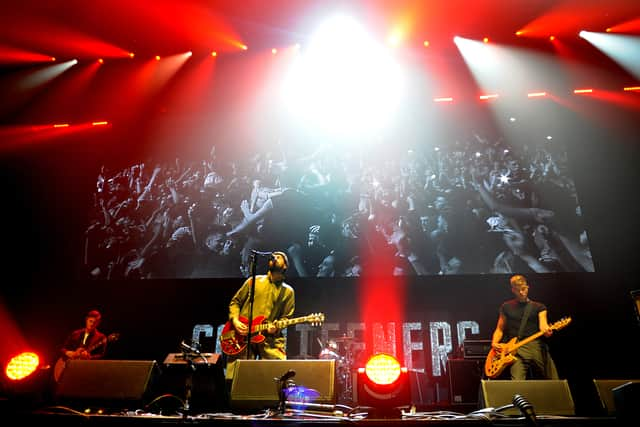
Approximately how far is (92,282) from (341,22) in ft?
17.7

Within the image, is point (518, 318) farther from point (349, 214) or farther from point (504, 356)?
point (349, 214)

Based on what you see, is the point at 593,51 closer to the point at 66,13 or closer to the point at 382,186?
the point at 382,186

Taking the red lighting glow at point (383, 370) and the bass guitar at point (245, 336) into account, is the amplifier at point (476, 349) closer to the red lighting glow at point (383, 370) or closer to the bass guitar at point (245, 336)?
the bass guitar at point (245, 336)

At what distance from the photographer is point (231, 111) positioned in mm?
7859

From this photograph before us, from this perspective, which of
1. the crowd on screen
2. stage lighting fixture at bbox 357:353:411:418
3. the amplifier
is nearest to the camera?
stage lighting fixture at bbox 357:353:411:418

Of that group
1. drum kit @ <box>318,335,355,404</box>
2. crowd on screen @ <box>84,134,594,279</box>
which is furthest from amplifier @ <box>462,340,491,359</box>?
drum kit @ <box>318,335,355,404</box>

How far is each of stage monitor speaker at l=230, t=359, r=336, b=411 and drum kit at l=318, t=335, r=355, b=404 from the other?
2862 mm

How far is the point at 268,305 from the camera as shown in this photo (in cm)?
516

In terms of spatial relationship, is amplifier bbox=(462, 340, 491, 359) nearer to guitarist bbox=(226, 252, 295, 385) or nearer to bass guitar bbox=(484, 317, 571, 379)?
bass guitar bbox=(484, 317, 571, 379)

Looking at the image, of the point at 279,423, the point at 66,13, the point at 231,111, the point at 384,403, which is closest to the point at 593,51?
the point at 231,111

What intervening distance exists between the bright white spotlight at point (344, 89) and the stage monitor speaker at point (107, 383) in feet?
16.7

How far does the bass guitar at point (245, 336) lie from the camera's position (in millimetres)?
5004

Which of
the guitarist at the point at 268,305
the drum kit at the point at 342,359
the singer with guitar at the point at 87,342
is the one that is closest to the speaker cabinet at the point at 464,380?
the drum kit at the point at 342,359

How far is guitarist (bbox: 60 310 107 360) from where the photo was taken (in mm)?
6191
